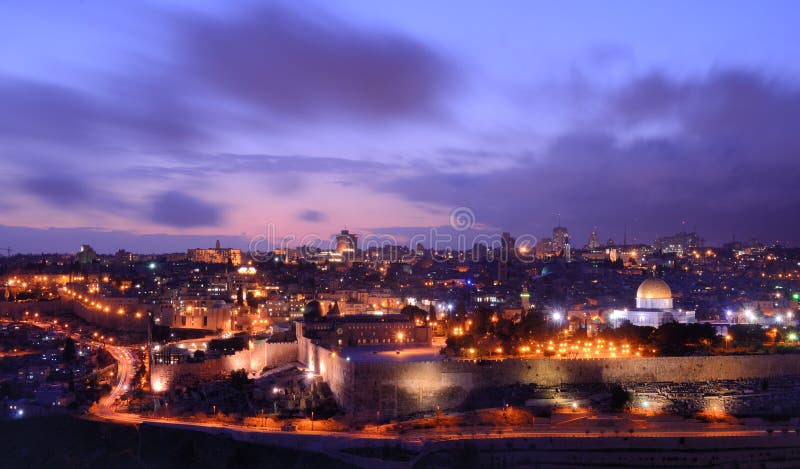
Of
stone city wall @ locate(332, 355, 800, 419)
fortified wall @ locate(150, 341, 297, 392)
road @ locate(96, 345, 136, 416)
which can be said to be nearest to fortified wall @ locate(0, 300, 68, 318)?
road @ locate(96, 345, 136, 416)

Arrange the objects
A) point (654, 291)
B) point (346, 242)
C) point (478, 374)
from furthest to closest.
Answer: point (346, 242), point (654, 291), point (478, 374)

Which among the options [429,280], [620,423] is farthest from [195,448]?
[429,280]

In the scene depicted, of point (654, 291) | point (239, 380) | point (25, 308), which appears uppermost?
point (654, 291)

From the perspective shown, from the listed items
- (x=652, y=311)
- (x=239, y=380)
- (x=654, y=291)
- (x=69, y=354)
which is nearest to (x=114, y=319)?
(x=69, y=354)

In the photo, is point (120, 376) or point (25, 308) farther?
point (25, 308)

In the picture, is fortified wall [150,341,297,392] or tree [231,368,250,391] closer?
tree [231,368,250,391]

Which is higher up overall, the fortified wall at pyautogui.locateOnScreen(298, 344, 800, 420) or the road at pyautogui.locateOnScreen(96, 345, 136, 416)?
the fortified wall at pyautogui.locateOnScreen(298, 344, 800, 420)

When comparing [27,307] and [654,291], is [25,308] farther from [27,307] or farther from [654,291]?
[654,291]

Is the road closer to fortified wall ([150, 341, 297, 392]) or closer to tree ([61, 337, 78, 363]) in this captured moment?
fortified wall ([150, 341, 297, 392])

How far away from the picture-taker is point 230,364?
23.6m

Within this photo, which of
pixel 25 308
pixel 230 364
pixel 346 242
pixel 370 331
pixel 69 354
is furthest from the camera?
pixel 346 242

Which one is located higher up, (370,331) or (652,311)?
(652,311)

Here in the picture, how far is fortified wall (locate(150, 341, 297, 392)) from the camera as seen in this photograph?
22188 mm

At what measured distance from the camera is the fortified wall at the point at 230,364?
874 inches
